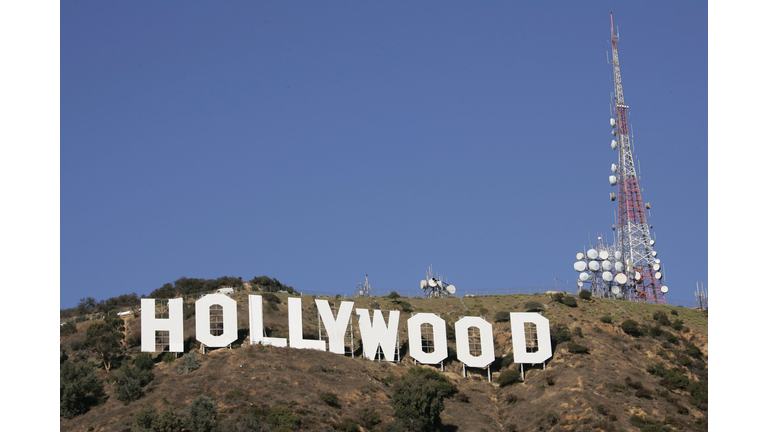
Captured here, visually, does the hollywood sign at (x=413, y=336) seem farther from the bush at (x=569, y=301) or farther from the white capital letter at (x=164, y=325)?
the bush at (x=569, y=301)

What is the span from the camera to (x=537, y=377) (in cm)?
7144

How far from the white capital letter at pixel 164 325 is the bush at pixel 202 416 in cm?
1283

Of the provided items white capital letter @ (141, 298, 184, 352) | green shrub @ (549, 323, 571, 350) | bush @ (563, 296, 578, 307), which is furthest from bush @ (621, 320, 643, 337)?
white capital letter @ (141, 298, 184, 352)

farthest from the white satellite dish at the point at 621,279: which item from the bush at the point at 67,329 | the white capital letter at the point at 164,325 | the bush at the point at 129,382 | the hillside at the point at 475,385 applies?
the bush at the point at 67,329

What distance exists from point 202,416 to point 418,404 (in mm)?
15296

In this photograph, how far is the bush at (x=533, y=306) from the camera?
86062 millimetres

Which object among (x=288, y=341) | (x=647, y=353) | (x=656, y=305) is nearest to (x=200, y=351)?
(x=288, y=341)

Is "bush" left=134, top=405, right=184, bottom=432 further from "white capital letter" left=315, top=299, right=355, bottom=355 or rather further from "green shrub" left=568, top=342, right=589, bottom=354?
"green shrub" left=568, top=342, right=589, bottom=354

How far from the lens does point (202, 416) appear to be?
53625 millimetres

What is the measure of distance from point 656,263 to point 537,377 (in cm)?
3799

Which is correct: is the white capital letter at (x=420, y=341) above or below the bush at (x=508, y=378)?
above

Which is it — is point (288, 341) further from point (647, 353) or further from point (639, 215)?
point (639, 215)

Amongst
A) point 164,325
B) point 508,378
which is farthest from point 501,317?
point 164,325

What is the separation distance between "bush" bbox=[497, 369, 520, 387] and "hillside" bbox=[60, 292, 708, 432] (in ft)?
1.41
